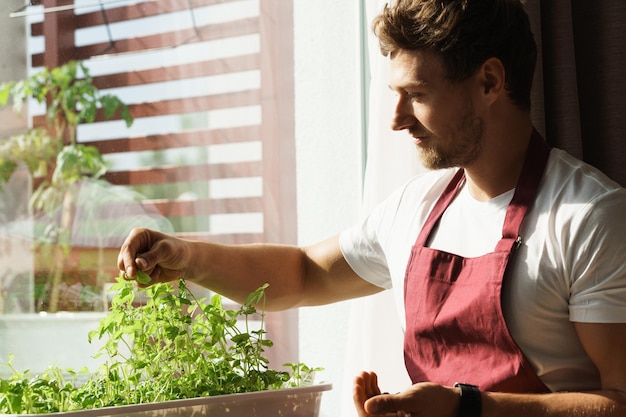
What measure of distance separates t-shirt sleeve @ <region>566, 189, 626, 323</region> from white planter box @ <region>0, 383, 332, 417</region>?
1.43 feet

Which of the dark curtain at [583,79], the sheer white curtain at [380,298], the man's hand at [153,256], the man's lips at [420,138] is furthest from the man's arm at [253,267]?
the dark curtain at [583,79]

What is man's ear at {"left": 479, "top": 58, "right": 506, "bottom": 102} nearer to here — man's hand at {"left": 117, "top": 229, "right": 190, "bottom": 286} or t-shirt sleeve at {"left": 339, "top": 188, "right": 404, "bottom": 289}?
t-shirt sleeve at {"left": 339, "top": 188, "right": 404, "bottom": 289}

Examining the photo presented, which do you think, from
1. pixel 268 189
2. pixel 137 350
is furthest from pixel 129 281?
pixel 268 189

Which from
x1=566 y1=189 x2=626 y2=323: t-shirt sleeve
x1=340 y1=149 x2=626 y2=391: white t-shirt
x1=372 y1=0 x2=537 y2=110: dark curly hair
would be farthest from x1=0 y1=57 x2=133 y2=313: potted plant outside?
x1=566 y1=189 x2=626 y2=323: t-shirt sleeve

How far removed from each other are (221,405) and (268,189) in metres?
1.23

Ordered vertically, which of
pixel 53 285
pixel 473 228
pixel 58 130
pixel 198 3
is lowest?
pixel 53 285

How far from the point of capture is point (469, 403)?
3.88 feet

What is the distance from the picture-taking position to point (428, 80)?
1.43 metres

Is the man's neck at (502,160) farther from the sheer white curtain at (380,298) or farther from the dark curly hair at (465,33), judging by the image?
the sheer white curtain at (380,298)

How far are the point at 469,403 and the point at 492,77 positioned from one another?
60 cm

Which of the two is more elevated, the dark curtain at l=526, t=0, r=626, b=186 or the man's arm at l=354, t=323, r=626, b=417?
the dark curtain at l=526, t=0, r=626, b=186

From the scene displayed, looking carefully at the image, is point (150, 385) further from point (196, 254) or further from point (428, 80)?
point (428, 80)

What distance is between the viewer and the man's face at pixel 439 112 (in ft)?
4.68

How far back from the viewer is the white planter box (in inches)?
38.6
